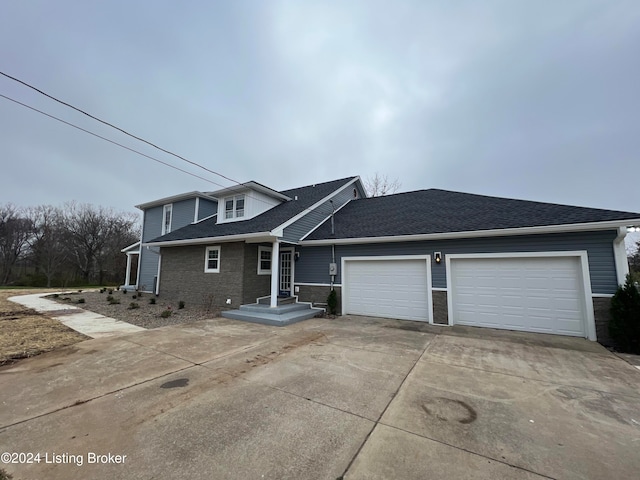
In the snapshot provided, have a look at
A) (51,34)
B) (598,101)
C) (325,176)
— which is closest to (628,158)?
(598,101)

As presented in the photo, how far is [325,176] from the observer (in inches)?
781

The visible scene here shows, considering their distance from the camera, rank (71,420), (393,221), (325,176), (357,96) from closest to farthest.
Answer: (71,420)
(393,221)
(357,96)
(325,176)

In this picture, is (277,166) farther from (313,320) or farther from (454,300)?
(454,300)

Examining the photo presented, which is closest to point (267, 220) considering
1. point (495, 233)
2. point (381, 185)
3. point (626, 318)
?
point (495, 233)

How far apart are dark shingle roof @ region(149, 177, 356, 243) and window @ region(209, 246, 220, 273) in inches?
26.7

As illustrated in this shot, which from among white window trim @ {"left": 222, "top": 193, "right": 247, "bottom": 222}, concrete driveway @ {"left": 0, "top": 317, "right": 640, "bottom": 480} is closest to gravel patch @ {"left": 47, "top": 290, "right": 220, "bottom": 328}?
concrete driveway @ {"left": 0, "top": 317, "right": 640, "bottom": 480}

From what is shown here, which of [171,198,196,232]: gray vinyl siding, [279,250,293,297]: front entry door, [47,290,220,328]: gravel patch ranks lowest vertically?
[47,290,220,328]: gravel patch

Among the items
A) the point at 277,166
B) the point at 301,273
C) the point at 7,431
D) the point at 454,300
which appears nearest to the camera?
the point at 7,431

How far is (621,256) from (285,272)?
9981mm

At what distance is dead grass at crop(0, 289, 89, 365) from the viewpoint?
199 inches

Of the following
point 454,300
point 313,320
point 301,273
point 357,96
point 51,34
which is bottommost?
point 313,320

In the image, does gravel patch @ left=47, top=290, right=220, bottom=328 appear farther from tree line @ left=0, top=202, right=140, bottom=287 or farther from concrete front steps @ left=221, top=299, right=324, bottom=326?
tree line @ left=0, top=202, right=140, bottom=287

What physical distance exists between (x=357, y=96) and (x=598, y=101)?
429 inches

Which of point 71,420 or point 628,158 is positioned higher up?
point 628,158
